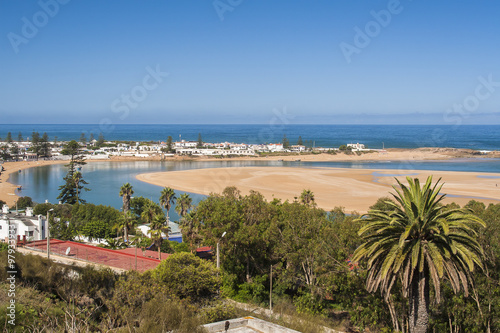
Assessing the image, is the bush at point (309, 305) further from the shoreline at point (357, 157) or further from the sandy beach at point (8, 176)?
the shoreline at point (357, 157)

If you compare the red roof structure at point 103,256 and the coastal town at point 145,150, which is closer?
the red roof structure at point 103,256

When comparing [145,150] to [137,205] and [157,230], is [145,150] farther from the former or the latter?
[157,230]

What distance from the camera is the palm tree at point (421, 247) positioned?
11.2 meters

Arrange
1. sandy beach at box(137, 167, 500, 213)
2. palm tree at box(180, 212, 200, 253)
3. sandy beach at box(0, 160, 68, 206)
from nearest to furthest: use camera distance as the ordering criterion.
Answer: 1. palm tree at box(180, 212, 200, 253)
2. sandy beach at box(137, 167, 500, 213)
3. sandy beach at box(0, 160, 68, 206)

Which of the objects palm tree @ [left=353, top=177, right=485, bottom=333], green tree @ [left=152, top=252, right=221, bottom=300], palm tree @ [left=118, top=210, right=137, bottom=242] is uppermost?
palm tree @ [left=353, top=177, right=485, bottom=333]

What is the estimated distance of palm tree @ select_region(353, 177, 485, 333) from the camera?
11156mm

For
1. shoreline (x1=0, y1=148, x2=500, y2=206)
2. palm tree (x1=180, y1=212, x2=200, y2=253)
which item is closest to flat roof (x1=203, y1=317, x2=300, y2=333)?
palm tree (x1=180, y1=212, x2=200, y2=253)

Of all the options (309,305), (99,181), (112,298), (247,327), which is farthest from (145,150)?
(247,327)

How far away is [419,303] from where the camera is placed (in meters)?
11.9

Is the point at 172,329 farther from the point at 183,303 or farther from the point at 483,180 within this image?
the point at 483,180

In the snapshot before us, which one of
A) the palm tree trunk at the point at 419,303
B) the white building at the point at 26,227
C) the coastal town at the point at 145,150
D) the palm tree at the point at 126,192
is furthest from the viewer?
the coastal town at the point at 145,150

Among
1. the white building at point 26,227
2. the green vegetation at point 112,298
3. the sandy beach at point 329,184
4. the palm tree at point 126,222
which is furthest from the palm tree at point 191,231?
the sandy beach at point 329,184

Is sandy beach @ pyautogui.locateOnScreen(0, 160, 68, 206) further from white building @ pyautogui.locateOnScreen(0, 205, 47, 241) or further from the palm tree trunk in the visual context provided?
the palm tree trunk

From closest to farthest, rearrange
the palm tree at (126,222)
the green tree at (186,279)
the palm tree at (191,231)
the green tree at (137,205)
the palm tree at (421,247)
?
the palm tree at (421,247), the green tree at (186,279), the palm tree at (191,231), the palm tree at (126,222), the green tree at (137,205)
